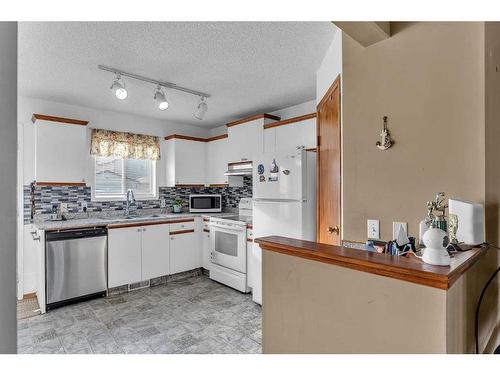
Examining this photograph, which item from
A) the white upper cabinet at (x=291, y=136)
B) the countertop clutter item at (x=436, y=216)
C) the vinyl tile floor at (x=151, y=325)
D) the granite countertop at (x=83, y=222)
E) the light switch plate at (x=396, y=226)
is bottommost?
the vinyl tile floor at (x=151, y=325)

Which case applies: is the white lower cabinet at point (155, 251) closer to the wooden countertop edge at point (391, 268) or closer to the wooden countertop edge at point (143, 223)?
the wooden countertop edge at point (143, 223)

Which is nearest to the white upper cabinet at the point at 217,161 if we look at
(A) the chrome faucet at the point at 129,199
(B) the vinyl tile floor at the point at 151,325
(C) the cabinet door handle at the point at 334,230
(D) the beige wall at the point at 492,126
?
(A) the chrome faucet at the point at 129,199

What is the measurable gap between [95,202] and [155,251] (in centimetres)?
108

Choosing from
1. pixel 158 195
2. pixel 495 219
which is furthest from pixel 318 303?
pixel 158 195

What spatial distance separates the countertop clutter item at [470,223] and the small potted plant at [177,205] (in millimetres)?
3871

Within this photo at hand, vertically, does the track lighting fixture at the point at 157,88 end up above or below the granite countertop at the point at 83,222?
above

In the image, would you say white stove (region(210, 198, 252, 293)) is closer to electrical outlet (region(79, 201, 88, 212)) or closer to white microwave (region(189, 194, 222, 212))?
white microwave (region(189, 194, 222, 212))

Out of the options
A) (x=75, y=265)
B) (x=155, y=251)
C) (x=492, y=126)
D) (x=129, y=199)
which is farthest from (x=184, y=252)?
(x=492, y=126)

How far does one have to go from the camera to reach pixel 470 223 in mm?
1091

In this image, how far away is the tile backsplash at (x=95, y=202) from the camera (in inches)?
131

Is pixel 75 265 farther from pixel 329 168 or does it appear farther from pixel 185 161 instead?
pixel 329 168

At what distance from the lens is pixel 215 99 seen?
3414mm
